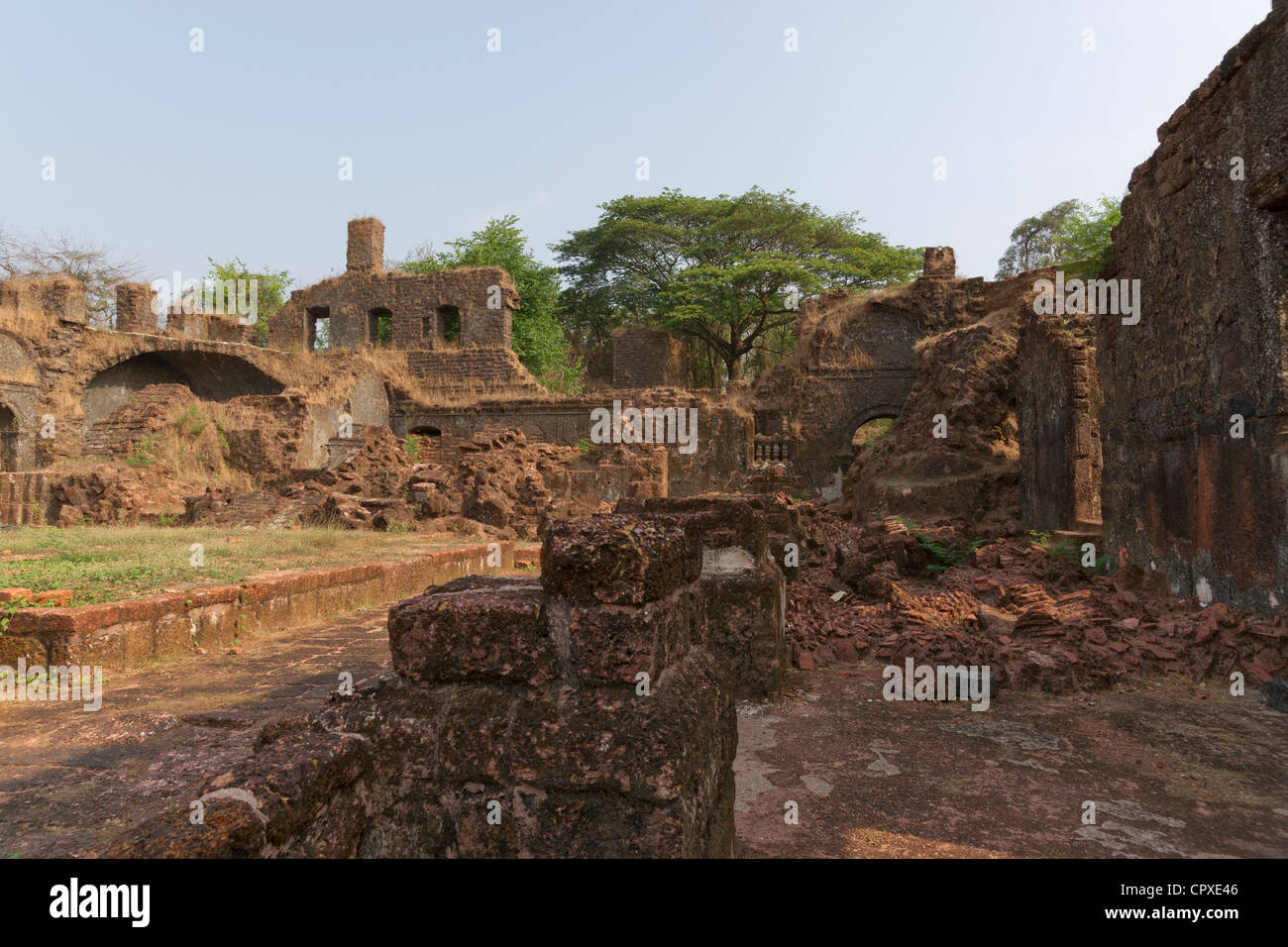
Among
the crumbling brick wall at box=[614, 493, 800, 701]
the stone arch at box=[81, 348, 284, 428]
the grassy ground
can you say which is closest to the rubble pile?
the crumbling brick wall at box=[614, 493, 800, 701]

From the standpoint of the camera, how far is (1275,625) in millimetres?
4773

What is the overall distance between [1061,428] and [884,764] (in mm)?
7402

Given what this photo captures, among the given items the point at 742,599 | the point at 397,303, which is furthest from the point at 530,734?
the point at 397,303

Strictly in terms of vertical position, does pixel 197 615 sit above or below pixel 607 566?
below

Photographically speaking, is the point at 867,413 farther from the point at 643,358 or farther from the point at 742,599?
the point at 742,599

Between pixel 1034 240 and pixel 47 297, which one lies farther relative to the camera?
pixel 1034 240

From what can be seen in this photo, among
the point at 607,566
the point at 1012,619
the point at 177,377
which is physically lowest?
the point at 1012,619

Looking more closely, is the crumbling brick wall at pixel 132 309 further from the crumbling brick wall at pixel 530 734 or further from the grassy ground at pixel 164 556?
the crumbling brick wall at pixel 530 734

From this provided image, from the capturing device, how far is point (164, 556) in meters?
6.33

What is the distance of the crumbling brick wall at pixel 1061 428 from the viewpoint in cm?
887

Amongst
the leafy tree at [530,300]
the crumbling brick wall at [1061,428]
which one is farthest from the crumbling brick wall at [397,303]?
the crumbling brick wall at [1061,428]

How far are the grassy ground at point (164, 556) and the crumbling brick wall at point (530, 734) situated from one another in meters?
3.57

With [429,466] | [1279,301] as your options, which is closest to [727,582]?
[1279,301]

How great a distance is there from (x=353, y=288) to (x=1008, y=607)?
959 inches
